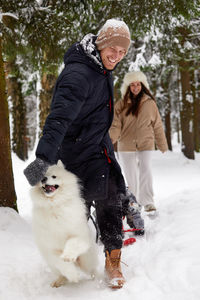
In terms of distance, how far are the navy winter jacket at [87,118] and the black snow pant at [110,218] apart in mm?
161

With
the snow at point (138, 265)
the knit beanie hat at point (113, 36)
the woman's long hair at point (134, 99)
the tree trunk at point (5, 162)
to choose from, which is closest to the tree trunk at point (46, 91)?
the woman's long hair at point (134, 99)

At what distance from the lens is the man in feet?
9.01

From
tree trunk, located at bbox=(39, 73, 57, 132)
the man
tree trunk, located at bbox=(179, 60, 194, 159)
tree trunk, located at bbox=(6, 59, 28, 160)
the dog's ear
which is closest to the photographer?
the man

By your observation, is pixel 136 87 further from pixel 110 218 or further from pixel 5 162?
pixel 110 218

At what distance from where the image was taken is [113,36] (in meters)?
2.94

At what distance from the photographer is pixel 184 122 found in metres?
13.0

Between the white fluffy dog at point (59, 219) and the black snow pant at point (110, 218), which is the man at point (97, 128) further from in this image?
the white fluffy dog at point (59, 219)

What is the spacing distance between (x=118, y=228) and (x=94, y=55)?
5.57ft

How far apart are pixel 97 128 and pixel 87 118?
5.7 inches

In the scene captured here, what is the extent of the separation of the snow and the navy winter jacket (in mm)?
893

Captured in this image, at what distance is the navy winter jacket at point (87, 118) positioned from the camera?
8.54 feet

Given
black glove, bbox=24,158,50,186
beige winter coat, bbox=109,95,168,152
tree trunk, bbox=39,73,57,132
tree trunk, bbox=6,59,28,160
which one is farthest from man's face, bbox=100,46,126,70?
tree trunk, bbox=6,59,28,160

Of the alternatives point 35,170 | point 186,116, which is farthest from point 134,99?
point 186,116

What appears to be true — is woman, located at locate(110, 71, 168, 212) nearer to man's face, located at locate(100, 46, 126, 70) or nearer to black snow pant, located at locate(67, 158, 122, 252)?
black snow pant, located at locate(67, 158, 122, 252)
